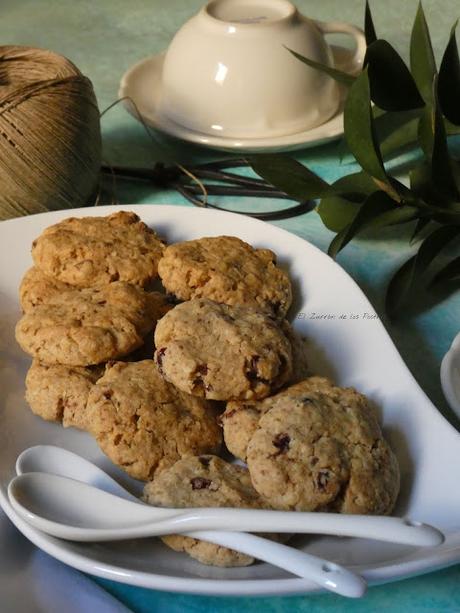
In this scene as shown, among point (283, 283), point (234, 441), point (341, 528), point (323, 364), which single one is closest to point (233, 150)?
point (283, 283)

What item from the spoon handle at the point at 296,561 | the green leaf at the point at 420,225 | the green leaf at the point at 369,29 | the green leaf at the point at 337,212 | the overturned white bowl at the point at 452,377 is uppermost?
the green leaf at the point at 369,29

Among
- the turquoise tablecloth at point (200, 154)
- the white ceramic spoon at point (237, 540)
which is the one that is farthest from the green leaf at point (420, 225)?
the white ceramic spoon at point (237, 540)

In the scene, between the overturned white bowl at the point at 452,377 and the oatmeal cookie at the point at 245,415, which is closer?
the oatmeal cookie at the point at 245,415

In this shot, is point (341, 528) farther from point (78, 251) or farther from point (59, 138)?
point (59, 138)

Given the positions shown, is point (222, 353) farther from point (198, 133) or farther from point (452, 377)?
point (198, 133)

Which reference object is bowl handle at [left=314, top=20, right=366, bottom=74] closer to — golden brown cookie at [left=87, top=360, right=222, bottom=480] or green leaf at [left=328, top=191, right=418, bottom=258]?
green leaf at [left=328, top=191, right=418, bottom=258]

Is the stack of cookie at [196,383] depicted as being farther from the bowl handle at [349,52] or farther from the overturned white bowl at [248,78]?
the bowl handle at [349,52]

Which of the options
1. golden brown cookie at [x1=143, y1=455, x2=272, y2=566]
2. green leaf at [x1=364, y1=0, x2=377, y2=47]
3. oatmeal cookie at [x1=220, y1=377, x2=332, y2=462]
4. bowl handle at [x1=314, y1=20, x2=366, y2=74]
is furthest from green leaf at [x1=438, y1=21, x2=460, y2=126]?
golden brown cookie at [x1=143, y1=455, x2=272, y2=566]
